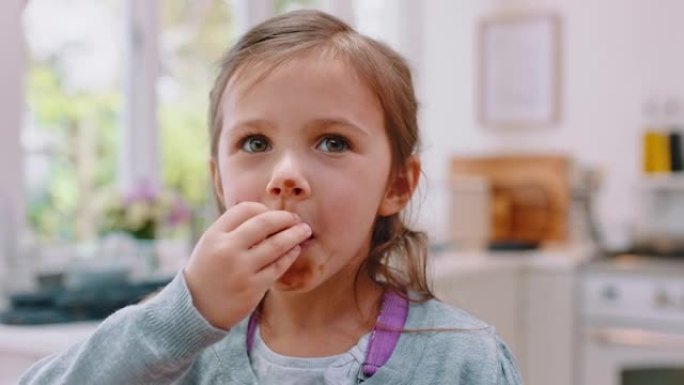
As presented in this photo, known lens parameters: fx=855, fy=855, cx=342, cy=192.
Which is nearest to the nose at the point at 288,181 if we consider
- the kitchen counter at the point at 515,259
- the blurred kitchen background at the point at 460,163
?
the blurred kitchen background at the point at 460,163

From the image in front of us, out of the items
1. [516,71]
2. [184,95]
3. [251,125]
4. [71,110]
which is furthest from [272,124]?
[516,71]

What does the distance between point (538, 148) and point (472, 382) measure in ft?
10.7

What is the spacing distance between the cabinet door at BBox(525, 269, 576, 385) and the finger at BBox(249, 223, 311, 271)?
94.4 inches

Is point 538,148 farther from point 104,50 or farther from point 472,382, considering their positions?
point 472,382

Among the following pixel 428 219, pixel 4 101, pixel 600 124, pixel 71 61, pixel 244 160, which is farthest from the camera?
pixel 600 124

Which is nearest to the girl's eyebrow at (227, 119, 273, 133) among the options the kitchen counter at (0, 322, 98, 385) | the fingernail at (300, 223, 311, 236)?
the fingernail at (300, 223, 311, 236)

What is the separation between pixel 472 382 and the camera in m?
0.83

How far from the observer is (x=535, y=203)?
357cm

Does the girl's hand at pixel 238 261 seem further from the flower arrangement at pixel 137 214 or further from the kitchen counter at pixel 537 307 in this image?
the kitchen counter at pixel 537 307

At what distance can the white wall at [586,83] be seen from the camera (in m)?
3.69

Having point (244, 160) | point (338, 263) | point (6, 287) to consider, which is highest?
point (244, 160)

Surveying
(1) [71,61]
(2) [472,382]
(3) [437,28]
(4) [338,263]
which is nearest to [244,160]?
(4) [338,263]

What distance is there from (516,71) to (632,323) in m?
1.53

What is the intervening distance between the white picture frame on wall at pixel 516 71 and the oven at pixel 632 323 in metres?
1.16
